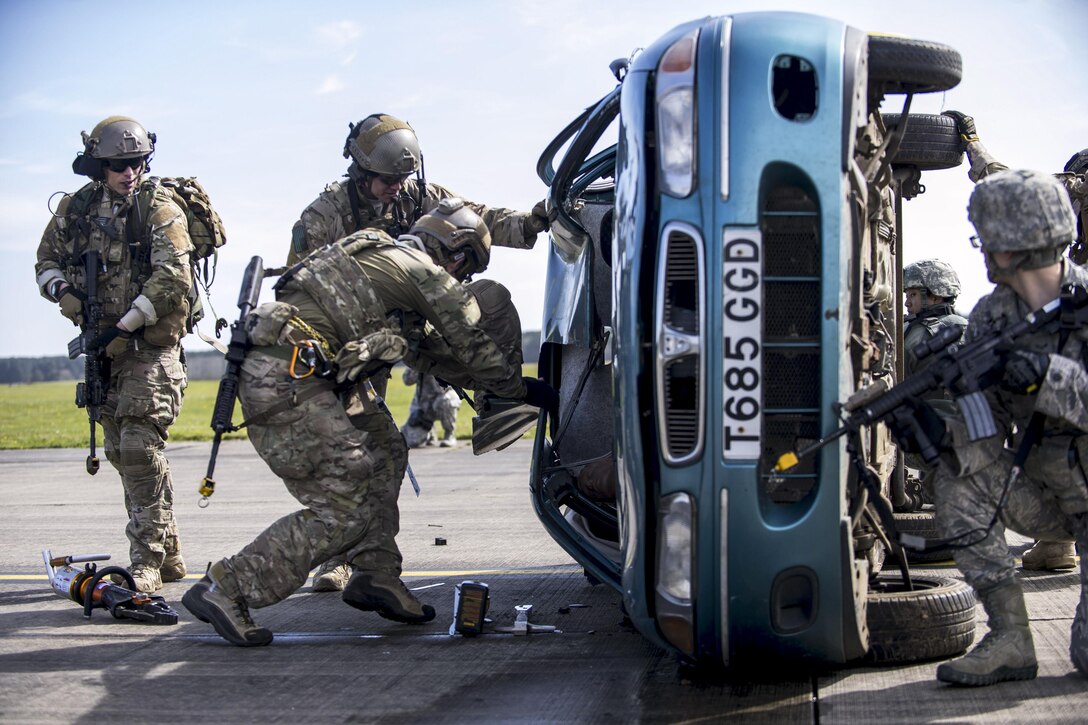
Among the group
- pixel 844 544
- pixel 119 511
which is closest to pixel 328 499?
pixel 844 544

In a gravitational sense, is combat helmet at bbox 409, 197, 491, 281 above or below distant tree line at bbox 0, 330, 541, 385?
below

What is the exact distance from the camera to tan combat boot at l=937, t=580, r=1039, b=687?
4.50 meters

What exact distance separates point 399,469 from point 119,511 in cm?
529

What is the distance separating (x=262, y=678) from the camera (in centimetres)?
506

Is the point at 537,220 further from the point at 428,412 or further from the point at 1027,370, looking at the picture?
the point at 428,412

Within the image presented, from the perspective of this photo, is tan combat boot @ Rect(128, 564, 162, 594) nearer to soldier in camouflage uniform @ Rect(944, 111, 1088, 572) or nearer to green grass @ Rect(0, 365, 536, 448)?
soldier in camouflage uniform @ Rect(944, 111, 1088, 572)

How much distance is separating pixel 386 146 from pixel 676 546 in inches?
139

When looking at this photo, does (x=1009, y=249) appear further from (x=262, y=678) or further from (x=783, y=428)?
(x=262, y=678)

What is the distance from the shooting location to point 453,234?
604cm

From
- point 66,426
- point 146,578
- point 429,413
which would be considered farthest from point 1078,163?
point 66,426

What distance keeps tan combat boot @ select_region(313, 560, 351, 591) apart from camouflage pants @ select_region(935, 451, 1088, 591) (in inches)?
139

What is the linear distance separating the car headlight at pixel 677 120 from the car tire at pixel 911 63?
2.46 feet

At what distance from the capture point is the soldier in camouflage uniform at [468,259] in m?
6.05

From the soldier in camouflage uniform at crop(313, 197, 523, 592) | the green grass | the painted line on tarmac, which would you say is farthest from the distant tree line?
the soldier in camouflage uniform at crop(313, 197, 523, 592)
